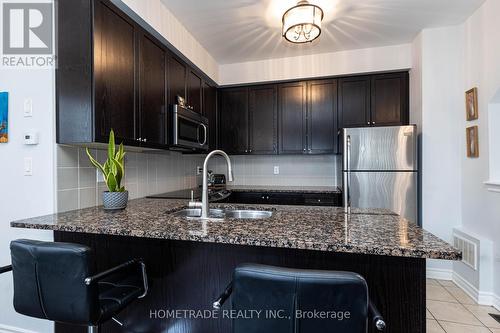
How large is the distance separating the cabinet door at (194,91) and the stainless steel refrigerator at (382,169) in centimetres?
168

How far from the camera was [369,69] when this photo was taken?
3.22 metres

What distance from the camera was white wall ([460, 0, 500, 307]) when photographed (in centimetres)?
222

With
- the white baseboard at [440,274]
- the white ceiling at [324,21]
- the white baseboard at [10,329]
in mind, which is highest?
the white ceiling at [324,21]

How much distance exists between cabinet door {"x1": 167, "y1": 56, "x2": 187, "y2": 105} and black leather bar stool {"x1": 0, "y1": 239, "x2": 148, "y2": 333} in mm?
1687

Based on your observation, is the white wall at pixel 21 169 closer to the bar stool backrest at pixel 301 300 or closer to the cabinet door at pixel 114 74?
the cabinet door at pixel 114 74

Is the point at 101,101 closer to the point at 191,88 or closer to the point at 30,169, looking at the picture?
the point at 30,169

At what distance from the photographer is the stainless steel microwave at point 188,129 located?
2457mm

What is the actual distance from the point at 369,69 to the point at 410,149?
1.13 m

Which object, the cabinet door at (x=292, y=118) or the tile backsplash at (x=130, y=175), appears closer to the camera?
the tile backsplash at (x=130, y=175)

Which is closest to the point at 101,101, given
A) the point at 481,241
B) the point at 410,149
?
the point at 410,149

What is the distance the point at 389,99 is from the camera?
3.23m

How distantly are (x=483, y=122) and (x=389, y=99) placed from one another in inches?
40.5

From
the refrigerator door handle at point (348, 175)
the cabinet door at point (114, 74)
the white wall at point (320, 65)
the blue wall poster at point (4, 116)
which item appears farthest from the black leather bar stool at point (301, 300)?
the white wall at point (320, 65)

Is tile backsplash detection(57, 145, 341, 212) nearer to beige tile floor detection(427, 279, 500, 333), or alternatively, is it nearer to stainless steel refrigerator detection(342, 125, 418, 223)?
stainless steel refrigerator detection(342, 125, 418, 223)
